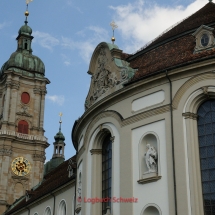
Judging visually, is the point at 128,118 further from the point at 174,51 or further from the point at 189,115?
the point at 174,51

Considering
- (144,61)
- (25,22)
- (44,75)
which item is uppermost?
(25,22)

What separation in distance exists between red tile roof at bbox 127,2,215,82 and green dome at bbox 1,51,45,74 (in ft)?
131

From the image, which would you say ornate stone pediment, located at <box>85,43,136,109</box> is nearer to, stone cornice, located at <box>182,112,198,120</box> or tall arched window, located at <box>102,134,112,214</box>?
tall arched window, located at <box>102,134,112,214</box>

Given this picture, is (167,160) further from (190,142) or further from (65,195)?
(65,195)

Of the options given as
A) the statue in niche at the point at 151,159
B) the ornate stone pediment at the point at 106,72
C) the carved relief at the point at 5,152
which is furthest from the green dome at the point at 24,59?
the statue in niche at the point at 151,159

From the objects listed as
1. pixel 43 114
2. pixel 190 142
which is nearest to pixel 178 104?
pixel 190 142

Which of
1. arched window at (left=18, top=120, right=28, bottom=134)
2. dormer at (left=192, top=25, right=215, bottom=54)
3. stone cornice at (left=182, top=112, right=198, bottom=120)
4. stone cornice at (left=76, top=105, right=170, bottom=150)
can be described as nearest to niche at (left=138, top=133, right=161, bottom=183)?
stone cornice at (left=76, top=105, right=170, bottom=150)

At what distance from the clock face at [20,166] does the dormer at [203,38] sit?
4033cm

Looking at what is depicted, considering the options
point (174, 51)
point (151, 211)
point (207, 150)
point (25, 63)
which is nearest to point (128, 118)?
point (174, 51)

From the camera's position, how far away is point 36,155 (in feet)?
199

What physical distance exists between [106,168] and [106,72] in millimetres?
5245

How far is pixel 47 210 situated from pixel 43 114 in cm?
2674

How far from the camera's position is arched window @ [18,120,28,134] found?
202 ft

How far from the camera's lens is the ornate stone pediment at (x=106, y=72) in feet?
81.8
